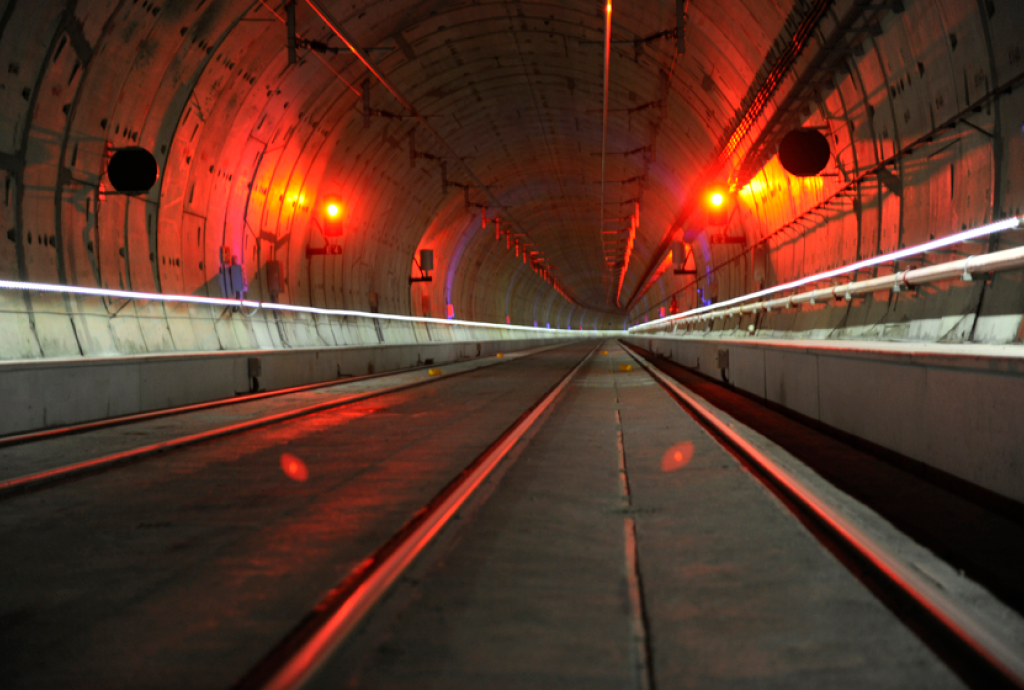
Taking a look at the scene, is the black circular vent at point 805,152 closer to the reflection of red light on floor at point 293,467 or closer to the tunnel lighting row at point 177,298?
the reflection of red light on floor at point 293,467

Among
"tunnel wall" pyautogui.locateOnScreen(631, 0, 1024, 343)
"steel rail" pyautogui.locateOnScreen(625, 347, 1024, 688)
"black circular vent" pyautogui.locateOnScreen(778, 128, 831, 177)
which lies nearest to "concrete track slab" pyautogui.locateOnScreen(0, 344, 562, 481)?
"steel rail" pyautogui.locateOnScreen(625, 347, 1024, 688)

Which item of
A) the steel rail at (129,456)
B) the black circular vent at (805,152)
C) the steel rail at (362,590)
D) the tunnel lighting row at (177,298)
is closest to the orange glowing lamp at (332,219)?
the tunnel lighting row at (177,298)

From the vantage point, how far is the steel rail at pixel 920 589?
2.56 meters

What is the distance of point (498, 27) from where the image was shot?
762 inches

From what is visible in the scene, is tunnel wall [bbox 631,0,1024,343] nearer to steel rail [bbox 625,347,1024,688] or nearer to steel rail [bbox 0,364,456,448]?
steel rail [bbox 625,347,1024,688]

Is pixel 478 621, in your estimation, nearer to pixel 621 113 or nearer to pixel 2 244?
pixel 2 244

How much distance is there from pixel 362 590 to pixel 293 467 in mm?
3588

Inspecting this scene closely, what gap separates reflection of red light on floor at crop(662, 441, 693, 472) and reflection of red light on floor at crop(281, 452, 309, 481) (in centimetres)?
273

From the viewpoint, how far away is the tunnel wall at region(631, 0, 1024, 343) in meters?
7.66

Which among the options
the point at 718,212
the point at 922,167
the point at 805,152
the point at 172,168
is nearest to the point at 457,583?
the point at 922,167

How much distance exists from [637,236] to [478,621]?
141ft

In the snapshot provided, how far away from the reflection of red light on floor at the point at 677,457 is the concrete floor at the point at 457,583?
60mm

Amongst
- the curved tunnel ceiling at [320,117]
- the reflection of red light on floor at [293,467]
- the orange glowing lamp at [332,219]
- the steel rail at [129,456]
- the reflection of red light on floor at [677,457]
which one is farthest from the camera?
the orange glowing lamp at [332,219]

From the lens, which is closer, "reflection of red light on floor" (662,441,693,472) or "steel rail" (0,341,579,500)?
"steel rail" (0,341,579,500)
